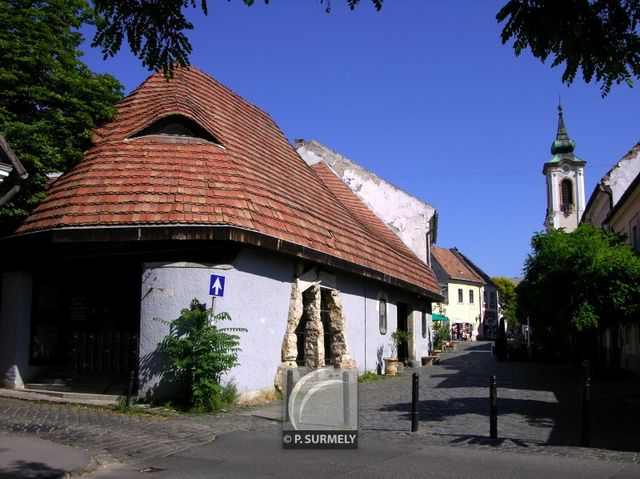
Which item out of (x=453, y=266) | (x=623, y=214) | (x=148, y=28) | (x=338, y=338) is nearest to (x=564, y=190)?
(x=453, y=266)

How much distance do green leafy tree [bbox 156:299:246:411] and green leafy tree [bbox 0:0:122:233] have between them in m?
4.57

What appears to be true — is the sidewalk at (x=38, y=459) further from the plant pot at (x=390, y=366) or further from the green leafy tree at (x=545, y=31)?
the plant pot at (x=390, y=366)

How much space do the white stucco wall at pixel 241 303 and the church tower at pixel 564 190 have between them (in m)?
48.1

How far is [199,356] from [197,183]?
362 cm

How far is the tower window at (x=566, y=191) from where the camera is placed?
58938 mm

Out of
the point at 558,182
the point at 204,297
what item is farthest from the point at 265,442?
the point at 558,182

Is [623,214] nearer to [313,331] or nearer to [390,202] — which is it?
[390,202]

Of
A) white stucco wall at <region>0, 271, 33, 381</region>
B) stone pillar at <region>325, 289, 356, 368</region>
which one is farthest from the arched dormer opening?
stone pillar at <region>325, 289, 356, 368</region>

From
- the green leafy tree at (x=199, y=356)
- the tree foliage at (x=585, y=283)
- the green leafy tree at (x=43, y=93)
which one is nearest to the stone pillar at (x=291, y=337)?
the green leafy tree at (x=199, y=356)

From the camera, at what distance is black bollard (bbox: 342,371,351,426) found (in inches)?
356

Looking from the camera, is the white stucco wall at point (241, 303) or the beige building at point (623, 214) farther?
the beige building at point (623, 214)

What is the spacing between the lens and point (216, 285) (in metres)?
12.5

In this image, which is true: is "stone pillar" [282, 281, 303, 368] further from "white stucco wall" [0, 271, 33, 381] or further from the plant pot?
the plant pot

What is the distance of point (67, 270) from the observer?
1407 centimetres
